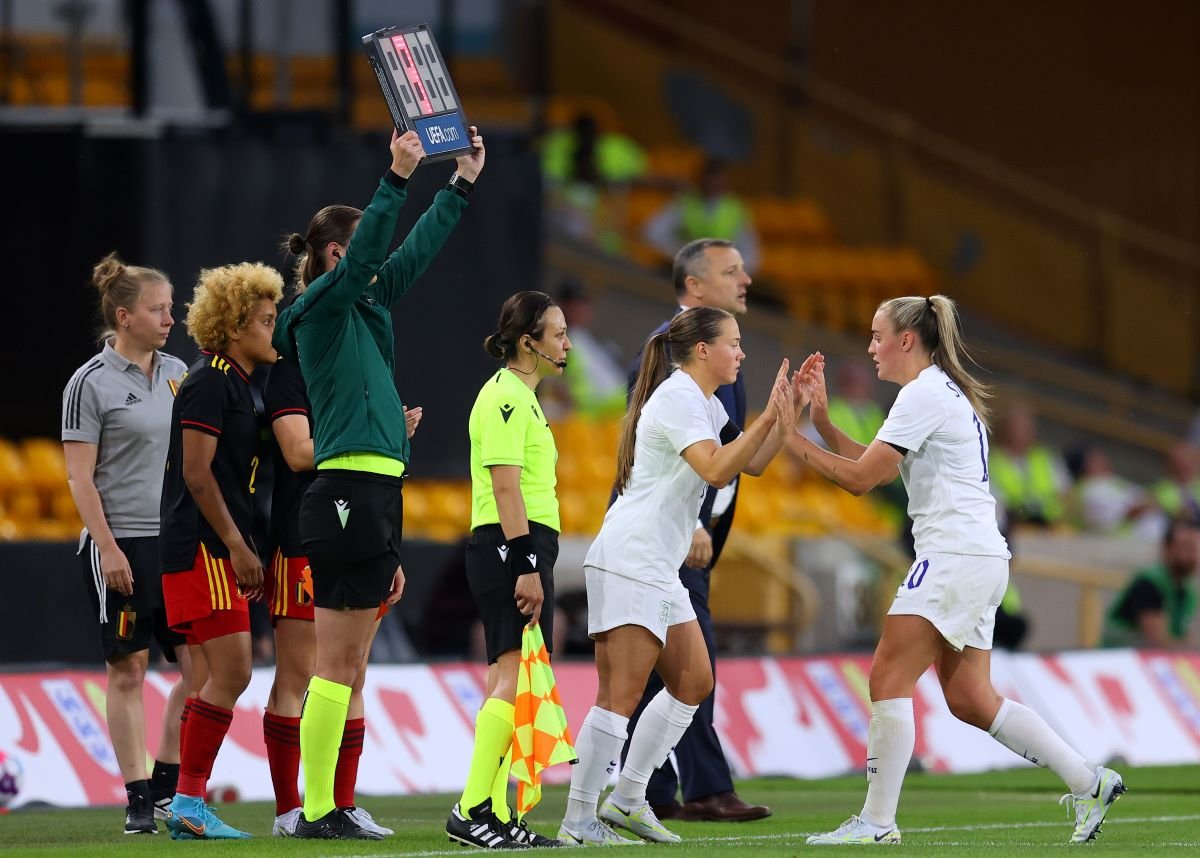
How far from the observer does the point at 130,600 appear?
8.38m

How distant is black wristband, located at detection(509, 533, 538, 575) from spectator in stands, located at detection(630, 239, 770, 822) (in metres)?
1.44

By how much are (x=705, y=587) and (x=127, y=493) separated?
8.04 feet

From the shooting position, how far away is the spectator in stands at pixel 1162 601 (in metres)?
14.8

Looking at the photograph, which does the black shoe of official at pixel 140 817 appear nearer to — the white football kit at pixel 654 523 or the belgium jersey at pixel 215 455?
the belgium jersey at pixel 215 455

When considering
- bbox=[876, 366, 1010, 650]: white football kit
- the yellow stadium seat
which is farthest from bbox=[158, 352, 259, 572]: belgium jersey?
the yellow stadium seat

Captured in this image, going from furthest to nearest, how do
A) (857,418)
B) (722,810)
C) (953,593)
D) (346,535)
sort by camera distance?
(857,418) < (722,810) < (953,593) < (346,535)

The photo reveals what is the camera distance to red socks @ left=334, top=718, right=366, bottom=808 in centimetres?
809

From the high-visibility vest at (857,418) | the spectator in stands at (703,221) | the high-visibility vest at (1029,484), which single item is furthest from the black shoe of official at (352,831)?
the spectator in stands at (703,221)

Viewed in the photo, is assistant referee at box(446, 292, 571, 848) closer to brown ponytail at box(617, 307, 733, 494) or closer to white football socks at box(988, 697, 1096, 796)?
brown ponytail at box(617, 307, 733, 494)

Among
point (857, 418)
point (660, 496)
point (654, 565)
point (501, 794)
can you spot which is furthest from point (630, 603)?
point (857, 418)

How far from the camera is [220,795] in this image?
405 inches

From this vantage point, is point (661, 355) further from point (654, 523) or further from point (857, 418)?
point (857, 418)

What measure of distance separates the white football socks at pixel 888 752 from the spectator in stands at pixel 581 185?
44.4 feet

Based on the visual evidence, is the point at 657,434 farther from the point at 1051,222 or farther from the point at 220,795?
the point at 1051,222
